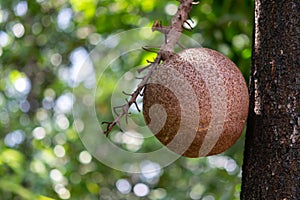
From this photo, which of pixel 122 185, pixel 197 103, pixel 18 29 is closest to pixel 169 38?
pixel 197 103

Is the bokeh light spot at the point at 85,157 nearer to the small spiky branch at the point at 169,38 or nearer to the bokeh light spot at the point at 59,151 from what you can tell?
the bokeh light spot at the point at 59,151

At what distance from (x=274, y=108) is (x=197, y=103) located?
0.15 meters

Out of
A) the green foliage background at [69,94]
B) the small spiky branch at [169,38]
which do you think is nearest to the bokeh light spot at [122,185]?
the green foliage background at [69,94]

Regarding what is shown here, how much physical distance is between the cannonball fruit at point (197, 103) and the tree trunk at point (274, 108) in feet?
0.16

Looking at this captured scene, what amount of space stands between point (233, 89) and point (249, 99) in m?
0.10

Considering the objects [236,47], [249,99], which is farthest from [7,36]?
[249,99]

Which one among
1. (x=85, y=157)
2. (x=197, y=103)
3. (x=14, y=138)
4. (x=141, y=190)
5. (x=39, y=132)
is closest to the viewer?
(x=197, y=103)

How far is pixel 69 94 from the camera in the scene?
12.5ft

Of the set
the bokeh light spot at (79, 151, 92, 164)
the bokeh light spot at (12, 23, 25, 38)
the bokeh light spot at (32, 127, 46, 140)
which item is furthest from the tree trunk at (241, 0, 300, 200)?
the bokeh light spot at (12, 23, 25, 38)

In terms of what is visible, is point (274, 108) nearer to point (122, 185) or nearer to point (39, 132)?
point (39, 132)

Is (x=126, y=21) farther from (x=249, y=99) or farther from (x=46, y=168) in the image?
(x=249, y=99)

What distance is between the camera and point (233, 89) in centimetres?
106

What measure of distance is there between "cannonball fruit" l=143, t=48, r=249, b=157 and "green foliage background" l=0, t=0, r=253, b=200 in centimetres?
77

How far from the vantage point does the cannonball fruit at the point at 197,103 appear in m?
1.06
